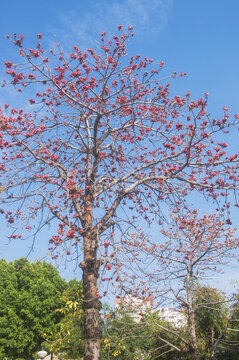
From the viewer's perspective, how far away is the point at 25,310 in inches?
844

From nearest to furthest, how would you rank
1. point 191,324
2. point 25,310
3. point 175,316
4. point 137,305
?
point 137,305, point 191,324, point 175,316, point 25,310

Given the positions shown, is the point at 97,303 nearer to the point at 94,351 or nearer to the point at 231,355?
the point at 94,351

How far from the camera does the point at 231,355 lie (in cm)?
1675

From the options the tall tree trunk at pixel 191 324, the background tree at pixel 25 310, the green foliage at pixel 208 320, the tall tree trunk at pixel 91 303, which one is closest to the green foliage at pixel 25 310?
the background tree at pixel 25 310

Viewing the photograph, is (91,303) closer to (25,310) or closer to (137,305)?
(137,305)

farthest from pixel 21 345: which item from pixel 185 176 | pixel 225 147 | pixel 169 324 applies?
pixel 225 147

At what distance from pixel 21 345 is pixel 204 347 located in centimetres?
1160

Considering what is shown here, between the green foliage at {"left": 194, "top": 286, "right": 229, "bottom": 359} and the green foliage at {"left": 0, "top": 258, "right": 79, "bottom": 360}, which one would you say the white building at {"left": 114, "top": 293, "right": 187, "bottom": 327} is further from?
the green foliage at {"left": 0, "top": 258, "right": 79, "bottom": 360}

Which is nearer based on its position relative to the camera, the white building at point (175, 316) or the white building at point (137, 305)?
the white building at point (137, 305)

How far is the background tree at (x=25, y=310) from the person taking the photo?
68.5 ft

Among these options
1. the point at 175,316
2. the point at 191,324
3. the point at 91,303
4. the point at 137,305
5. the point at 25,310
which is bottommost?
the point at 191,324

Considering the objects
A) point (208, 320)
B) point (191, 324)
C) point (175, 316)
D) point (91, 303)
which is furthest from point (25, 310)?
point (91, 303)

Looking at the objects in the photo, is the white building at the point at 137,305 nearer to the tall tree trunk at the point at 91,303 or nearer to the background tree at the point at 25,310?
the tall tree trunk at the point at 91,303

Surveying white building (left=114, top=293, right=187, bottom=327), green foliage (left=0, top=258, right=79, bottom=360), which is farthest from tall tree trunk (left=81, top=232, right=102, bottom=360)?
green foliage (left=0, top=258, right=79, bottom=360)
